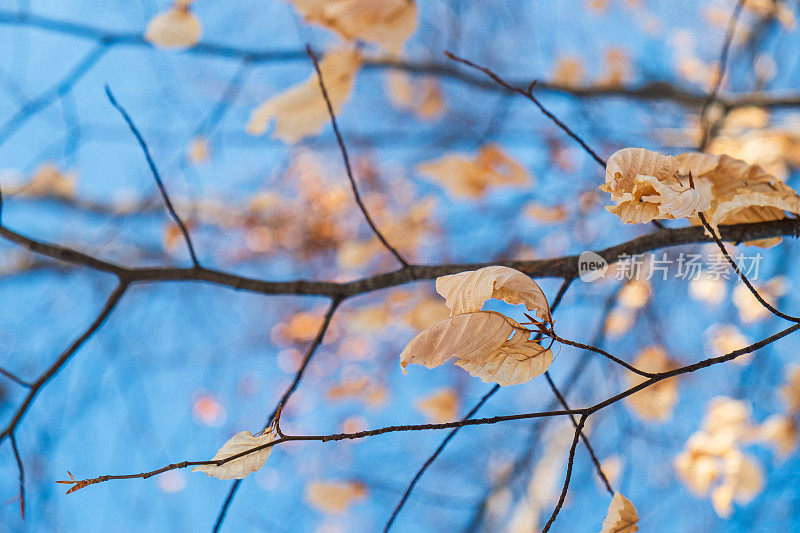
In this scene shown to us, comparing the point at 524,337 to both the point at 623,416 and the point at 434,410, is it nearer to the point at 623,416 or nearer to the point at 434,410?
the point at 434,410

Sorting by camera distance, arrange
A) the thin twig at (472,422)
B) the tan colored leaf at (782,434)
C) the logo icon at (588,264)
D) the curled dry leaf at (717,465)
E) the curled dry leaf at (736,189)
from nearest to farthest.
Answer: the thin twig at (472,422)
the curled dry leaf at (736,189)
the logo icon at (588,264)
the curled dry leaf at (717,465)
the tan colored leaf at (782,434)

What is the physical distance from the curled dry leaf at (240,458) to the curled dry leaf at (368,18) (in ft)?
1.80

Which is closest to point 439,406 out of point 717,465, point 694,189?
point 717,465

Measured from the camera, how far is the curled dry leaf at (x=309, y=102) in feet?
2.47

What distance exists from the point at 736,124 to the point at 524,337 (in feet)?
5.38

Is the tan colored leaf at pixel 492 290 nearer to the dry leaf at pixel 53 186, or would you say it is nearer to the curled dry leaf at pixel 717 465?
the curled dry leaf at pixel 717 465

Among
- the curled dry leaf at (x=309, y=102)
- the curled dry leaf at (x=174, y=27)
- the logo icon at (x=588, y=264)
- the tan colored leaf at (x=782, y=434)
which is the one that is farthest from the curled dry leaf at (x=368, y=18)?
the tan colored leaf at (x=782, y=434)

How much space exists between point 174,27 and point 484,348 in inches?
28.4

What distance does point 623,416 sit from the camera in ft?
5.50

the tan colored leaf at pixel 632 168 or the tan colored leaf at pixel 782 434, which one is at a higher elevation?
the tan colored leaf at pixel 782 434

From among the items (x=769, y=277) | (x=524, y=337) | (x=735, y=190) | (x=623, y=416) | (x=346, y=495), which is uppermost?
(x=769, y=277)

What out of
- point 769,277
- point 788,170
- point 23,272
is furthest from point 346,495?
point 788,170

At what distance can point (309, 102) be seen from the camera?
759 millimetres

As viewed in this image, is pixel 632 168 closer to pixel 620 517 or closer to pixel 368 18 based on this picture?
pixel 620 517
